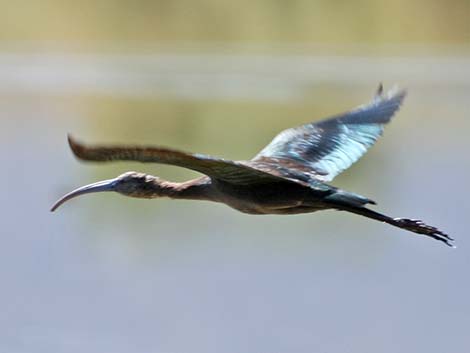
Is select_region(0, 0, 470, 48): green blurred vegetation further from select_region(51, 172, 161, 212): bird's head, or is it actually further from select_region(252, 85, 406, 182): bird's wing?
select_region(51, 172, 161, 212): bird's head

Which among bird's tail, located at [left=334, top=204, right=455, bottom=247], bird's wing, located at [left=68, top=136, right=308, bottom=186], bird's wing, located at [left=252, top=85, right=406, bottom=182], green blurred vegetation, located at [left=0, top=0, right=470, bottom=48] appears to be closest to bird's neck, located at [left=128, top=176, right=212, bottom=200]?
bird's wing, located at [left=68, top=136, right=308, bottom=186]

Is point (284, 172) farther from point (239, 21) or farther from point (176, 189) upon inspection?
point (239, 21)

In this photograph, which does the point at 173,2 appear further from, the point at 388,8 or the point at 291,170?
the point at 291,170

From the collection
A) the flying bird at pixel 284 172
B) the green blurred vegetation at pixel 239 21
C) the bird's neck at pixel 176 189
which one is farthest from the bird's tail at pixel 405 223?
the green blurred vegetation at pixel 239 21

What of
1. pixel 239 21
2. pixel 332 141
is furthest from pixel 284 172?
pixel 239 21

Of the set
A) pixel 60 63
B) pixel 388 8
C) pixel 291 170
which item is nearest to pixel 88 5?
pixel 60 63

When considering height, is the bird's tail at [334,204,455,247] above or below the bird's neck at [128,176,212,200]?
below

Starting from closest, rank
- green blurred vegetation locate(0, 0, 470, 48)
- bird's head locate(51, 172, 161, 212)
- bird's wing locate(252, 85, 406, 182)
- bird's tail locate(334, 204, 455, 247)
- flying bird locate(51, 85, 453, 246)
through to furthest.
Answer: flying bird locate(51, 85, 453, 246), bird's tail locate(334, 204, 455, 247), bird's head locate(51, 172, 161, 212), bird's wing locate(252, 85, 406, 182), green blurred vegetation locate(0, 0, 470, 48)

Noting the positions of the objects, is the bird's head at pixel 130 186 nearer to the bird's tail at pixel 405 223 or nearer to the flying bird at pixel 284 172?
the flying bird at pixel 284 172
